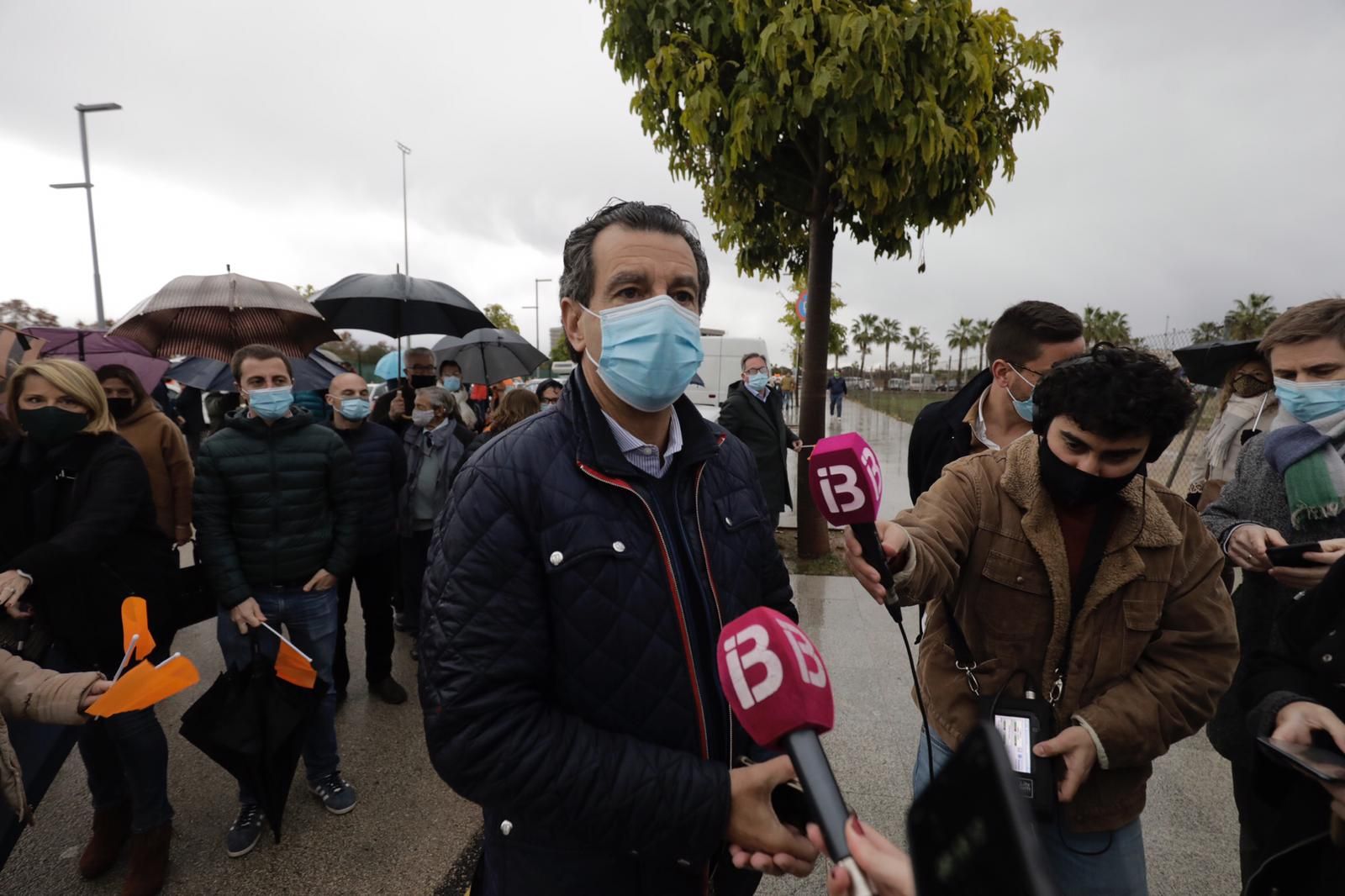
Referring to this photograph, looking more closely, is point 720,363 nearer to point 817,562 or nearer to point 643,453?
point 817,562


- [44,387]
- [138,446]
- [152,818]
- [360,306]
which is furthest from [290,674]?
[360,306]

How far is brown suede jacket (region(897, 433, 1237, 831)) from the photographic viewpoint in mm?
1568

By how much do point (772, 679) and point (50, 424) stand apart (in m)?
2.94

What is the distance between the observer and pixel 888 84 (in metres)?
4.14

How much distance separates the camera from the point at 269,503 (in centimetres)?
297

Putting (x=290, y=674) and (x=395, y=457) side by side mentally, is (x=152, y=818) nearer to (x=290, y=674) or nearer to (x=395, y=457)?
(x=290, y=674)

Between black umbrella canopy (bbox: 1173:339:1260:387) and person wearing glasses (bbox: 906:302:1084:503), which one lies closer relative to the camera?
person wearing glasses (bbox: 906:302:1084:503)

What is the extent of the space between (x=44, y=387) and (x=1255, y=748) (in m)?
3.98

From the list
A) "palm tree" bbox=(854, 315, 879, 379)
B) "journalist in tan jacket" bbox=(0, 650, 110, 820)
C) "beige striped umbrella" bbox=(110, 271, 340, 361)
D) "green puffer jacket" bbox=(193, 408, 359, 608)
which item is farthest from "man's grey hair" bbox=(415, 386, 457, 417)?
"palm tree" bbox=(854, 315, 879, 379)

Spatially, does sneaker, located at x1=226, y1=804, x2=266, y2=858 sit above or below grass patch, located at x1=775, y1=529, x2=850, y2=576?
below

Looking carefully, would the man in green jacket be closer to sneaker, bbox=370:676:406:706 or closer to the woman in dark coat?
the woman in dark coat

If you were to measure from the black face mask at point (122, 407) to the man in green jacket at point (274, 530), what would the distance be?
50.4 inches

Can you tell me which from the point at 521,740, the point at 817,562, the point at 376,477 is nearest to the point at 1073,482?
the point at 521,740

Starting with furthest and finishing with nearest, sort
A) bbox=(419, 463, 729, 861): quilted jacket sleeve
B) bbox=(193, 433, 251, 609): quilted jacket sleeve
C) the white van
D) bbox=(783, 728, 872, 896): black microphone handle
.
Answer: the white van → bbox=(193, 433, 251, 609): quilted jacket sleeve → bbox=(419, 463, 729, 861): quilted jacket sleeve → bbox=(783, 728, 872, 896): black microphone handle
